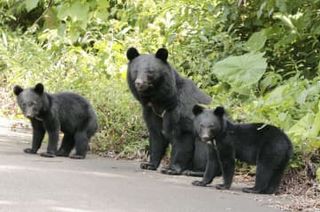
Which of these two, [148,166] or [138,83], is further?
[148,166]

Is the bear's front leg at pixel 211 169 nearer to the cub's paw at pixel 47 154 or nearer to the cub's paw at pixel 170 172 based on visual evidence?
the cub's paw at pixel 170 172

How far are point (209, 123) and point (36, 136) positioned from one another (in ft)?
10.3

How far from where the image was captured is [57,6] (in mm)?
5727

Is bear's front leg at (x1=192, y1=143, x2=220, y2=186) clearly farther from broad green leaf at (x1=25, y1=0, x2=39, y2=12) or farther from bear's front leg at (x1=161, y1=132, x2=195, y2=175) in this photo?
broad green leaf at (x1=25, y1=0, x2=39, y2=12)

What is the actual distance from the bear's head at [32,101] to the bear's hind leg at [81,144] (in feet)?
2.03

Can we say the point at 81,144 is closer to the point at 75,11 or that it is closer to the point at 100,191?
the point at 100,191

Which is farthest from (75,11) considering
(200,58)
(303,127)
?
(200,58)

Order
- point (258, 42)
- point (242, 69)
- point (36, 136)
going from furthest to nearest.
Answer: point (258, 42)
point (36, 136)
point (242, 69)

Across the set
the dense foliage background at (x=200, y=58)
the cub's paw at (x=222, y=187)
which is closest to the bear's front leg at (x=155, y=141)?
the dense foliage background at (x=200, y=58)

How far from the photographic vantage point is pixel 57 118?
1007cm

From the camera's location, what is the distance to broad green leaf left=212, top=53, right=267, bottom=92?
8.84 m

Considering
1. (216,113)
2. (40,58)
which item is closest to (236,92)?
(216,113)

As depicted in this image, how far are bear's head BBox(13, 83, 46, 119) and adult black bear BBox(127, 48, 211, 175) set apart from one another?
5.00ft

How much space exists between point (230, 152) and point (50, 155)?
2.89 m
